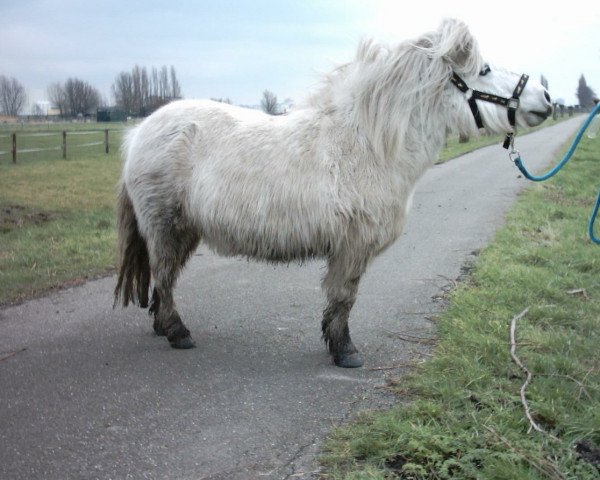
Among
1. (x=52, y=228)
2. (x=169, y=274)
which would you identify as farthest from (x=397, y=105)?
(x=52, y=228)

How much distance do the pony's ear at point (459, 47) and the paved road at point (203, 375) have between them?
210 centimetres

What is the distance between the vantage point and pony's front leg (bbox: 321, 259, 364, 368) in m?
4.39

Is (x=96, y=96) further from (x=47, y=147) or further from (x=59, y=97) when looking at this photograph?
(x=47, y=147)

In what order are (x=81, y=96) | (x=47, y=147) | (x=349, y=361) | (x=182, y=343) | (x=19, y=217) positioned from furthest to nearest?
(x=81, y=96), (x=47, y=147), (x=19, y=217), (x=182, y=343), (x=349, y=361)

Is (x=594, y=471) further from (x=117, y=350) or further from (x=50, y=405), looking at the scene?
(x=117, y=350)

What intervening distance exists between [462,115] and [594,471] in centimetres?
242

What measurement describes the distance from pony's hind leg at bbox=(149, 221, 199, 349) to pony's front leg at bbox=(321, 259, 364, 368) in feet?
3.75

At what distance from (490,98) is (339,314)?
1.83 meters

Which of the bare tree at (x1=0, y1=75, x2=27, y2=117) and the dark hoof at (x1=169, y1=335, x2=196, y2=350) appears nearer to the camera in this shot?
the dark hoof at (x1=169, y1=335, x2=196, y2=350)

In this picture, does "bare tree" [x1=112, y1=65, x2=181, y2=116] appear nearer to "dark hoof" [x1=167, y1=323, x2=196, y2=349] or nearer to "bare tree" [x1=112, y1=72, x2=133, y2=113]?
"bare tree" [x1=112, y1=72, x2=133, y2=113]

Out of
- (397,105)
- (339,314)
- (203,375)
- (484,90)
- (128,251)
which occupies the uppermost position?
(484,90)

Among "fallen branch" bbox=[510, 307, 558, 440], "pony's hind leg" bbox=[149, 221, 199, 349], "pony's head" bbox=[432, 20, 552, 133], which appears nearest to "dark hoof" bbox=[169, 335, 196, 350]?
"pony's hind leg" bbox=[149, 221, 199, 349]

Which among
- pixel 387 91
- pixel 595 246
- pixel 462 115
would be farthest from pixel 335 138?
pixel 595 246

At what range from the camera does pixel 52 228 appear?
9.23 metres
